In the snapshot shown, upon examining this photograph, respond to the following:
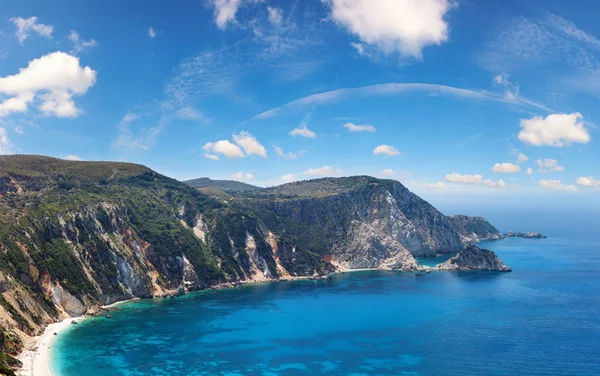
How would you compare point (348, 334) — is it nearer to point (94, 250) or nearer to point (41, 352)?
point (41, 352)

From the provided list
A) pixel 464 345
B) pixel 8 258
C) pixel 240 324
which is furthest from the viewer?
pixel 240 324

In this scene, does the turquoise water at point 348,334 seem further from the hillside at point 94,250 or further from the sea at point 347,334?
the hillside at point 94,250

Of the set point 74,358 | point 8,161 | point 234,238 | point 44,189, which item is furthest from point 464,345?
point 8,161

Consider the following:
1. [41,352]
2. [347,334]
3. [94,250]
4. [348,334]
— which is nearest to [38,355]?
[41,352]

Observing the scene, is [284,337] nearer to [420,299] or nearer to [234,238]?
[420,299]

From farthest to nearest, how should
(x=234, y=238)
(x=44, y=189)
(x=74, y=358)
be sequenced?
(x=234, y=238) < (x=44, y=189) < (x=74, y=358)

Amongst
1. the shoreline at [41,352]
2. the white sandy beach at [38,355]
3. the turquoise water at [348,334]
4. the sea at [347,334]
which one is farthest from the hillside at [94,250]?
the turquoise water at [348,334]
